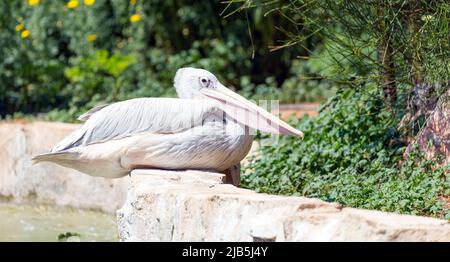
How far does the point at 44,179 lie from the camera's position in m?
7.82

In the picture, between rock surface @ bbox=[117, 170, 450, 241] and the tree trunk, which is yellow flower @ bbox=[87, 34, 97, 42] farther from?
rock surface @ bbox=[117, 170, 450, 241]

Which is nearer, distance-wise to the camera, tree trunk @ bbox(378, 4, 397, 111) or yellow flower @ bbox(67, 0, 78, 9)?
tree trunk @ bbox(378, 4, 397, 111)

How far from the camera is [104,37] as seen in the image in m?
11.2

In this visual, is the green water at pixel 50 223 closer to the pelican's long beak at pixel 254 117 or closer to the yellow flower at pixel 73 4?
the pelican's long beak at pixel 254 117

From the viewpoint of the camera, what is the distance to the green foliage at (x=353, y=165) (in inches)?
192

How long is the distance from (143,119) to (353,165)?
1.43 meters

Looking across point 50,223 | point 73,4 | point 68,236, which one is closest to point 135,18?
point 73,4

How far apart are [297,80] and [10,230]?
466 cm

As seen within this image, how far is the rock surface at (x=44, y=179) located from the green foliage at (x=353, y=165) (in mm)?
1372

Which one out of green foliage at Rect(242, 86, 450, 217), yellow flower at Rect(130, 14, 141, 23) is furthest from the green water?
yellow flower at Rect(130, 14, 141, 23)

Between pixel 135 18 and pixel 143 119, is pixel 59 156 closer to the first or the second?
pixel 143 119

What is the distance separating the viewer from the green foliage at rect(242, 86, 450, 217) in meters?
4.89
